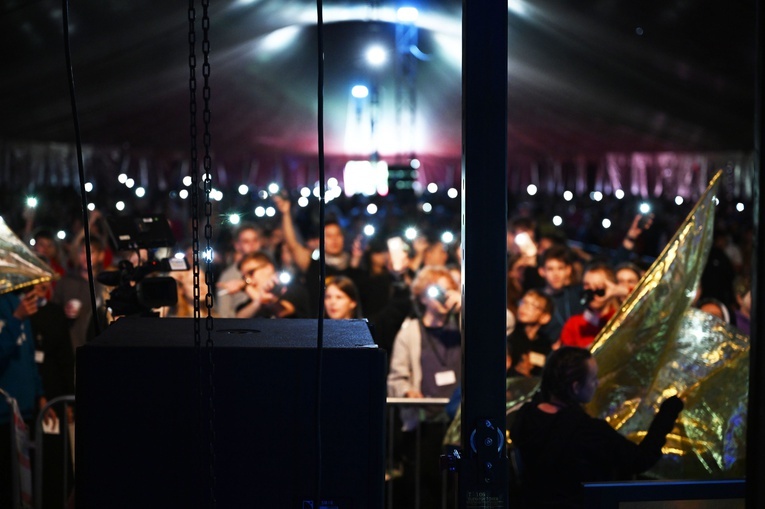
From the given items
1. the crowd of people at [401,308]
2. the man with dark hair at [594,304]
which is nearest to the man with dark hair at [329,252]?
the crowd of people at [401,308]

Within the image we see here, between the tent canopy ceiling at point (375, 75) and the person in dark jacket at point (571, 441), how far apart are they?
3.98 metres

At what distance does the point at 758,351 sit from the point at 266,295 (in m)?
4.96

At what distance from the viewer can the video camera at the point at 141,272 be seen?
123 inches

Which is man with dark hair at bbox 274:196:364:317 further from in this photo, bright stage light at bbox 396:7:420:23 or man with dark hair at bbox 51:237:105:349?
bright stage light at bbox 396:7:420:23

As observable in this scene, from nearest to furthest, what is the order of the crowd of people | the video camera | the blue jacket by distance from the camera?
the video camera, the blue jacket, the crowd of people

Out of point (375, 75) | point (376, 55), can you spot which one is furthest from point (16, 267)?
point (375, 75)

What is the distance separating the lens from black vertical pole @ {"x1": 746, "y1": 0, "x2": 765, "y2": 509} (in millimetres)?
1423

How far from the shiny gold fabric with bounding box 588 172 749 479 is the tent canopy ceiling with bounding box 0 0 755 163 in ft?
11.1

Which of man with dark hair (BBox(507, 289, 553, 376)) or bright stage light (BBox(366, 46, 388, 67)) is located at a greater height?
bright stage light (BBox(366, 46, 388, 67))

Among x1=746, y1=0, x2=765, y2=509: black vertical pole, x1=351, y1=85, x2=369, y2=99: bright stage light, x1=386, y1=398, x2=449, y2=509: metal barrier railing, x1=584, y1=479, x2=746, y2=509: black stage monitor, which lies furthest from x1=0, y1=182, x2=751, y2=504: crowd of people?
x1=351, y1=85, x2=369, y2=99: bright stage light

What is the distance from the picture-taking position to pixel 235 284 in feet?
22.5

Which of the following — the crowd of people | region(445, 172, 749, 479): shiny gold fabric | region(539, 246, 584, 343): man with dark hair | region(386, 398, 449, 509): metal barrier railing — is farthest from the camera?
region(539, 246, 584, 343): man with dark hair

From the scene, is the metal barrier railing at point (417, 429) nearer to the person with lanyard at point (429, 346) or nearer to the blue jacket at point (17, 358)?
the person with lanyard at point (429, 346)

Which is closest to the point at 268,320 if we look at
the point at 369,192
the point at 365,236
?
the point at 365,236
